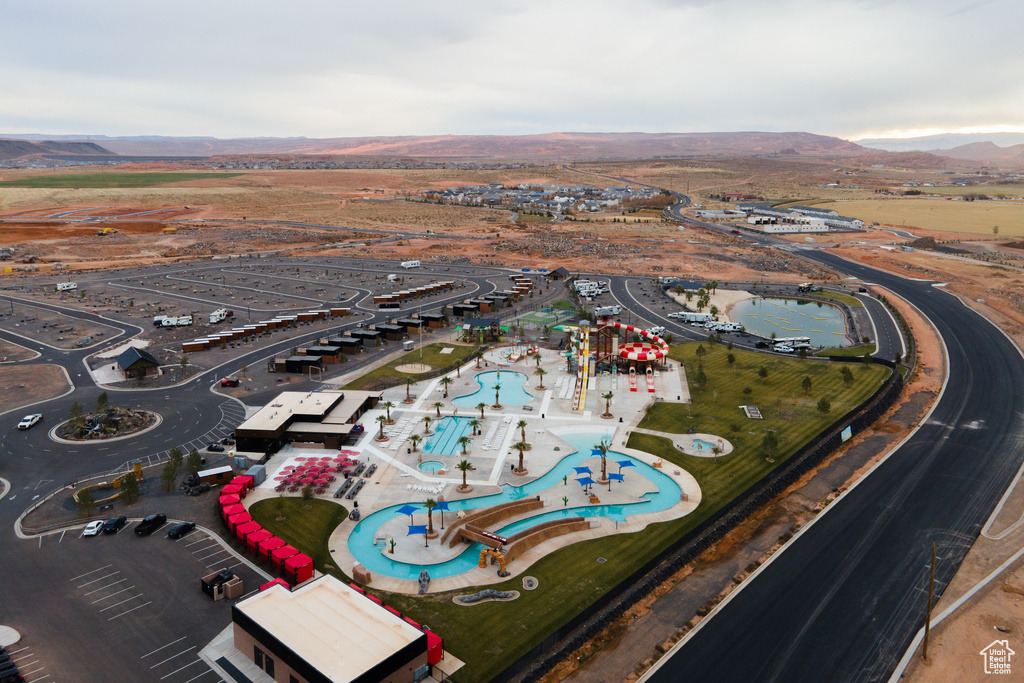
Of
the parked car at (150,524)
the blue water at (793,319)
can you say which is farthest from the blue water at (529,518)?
the blue water at (793,319)

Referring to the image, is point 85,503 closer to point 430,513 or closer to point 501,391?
point 430,513

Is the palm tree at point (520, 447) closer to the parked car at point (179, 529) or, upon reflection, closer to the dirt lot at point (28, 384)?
the parked car at point (179, 529)

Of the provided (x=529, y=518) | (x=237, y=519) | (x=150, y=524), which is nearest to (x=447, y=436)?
(x=529, y=518)

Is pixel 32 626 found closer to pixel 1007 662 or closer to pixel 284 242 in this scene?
pixel 1007 662

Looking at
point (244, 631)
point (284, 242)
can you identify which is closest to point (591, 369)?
point (244, 631)

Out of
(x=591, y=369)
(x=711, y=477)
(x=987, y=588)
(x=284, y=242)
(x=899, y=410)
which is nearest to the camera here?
(x=987, y=588)

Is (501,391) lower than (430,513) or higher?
lower
